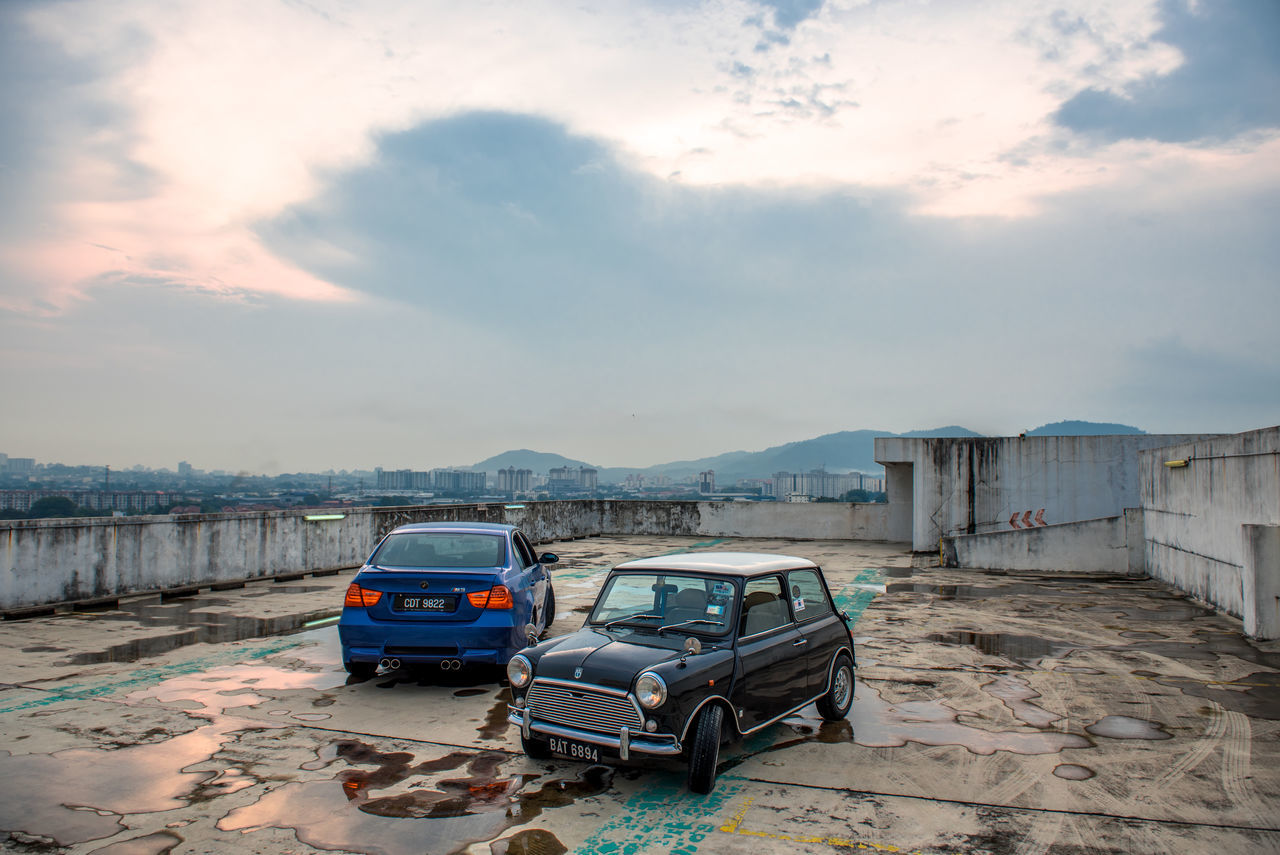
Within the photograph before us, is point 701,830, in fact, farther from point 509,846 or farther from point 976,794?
point 976,794

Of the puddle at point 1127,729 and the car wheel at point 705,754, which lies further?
the puddle at point 1127,729

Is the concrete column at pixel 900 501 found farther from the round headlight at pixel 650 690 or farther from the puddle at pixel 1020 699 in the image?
the round headlight at pixel 650 690

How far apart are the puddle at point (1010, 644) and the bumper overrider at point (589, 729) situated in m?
5.80

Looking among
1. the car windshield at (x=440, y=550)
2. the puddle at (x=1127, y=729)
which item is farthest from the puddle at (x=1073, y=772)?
the car windshield at (x=440, y=550)

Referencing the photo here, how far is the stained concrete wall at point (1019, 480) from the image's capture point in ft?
70.7

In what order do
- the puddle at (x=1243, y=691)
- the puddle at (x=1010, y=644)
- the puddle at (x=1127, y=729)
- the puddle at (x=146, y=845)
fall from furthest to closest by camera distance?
the puddle at (x=1010, y=644), the puddle at (x=1243, y=691), the puddle at (x=1127, y=729), the puddle at (x=146, y=845)

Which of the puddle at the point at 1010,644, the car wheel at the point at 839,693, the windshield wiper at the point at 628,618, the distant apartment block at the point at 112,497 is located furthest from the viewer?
the distant apartment block at the point at 112,497

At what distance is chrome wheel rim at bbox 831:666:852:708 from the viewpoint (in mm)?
6660

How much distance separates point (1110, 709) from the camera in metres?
7.18

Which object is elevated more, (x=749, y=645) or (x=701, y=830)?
(x=749, y=645)

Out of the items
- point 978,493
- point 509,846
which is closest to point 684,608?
point 509,846

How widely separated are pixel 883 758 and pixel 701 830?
1.88m

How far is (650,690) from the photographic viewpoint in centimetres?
491

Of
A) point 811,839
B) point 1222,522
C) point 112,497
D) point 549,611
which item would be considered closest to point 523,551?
point 549,611
